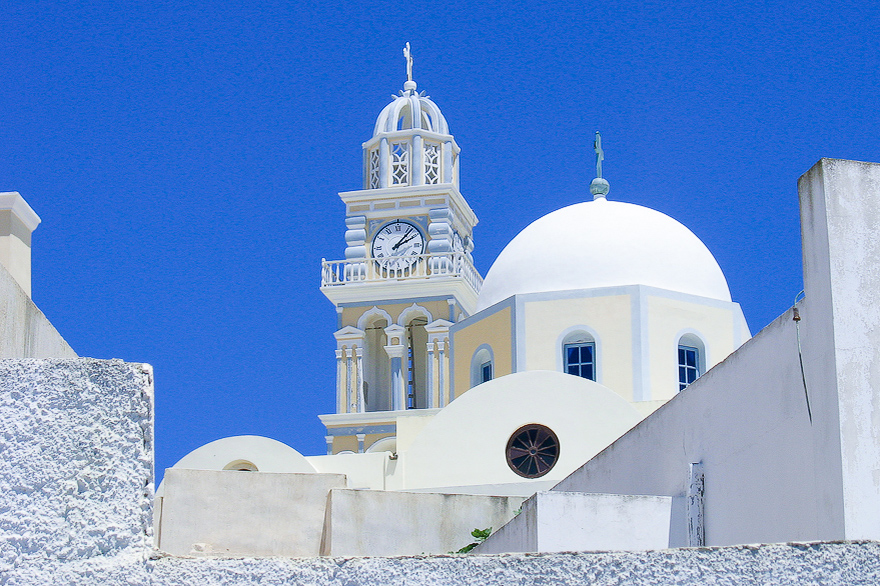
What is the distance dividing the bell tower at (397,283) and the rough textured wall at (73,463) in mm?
29996

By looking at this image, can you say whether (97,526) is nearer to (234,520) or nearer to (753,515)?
(753,515)

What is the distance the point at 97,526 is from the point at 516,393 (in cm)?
1628

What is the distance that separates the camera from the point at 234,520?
46.4 ft

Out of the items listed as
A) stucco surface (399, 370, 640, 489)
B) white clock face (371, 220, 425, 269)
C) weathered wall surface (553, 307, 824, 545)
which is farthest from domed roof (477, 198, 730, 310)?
white clock face (371, 220, 425, 269)

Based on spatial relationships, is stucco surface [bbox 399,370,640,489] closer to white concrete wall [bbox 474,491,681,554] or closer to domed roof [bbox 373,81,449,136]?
white concrete wall [bbox 474,491,681,554]

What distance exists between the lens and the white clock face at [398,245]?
3475 cm

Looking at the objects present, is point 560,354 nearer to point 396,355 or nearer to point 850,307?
point 396,355

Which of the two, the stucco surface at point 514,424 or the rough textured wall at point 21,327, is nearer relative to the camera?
the rough textured wall at point 21,327

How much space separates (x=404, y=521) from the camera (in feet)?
45.9

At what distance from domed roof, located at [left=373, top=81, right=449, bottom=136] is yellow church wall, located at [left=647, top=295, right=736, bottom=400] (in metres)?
17.0

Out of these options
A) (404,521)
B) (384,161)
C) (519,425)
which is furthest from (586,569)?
(384,161)

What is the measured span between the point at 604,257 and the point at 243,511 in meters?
9.27

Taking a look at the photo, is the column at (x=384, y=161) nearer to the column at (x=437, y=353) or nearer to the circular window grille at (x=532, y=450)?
the column at (x=437, y=353)

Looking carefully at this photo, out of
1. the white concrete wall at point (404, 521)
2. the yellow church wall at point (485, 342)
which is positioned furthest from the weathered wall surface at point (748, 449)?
the yellow church wall at point (485, 342)
